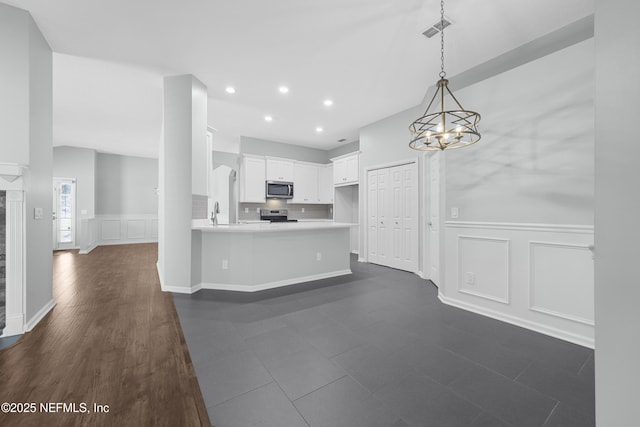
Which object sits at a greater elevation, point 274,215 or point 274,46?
point 274,46

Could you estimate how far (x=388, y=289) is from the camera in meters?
3.77

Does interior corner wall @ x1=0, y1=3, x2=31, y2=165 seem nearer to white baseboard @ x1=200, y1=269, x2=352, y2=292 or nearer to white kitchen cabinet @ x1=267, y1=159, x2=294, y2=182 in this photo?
white baseboard @ x1=200, y1=269, x2=352, y2=292

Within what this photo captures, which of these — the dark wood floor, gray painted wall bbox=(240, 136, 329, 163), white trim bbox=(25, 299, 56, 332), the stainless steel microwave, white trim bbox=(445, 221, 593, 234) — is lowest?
the dark wood floor

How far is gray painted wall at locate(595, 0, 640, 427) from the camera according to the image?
0.68 meters

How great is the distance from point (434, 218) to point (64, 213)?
9.99 m

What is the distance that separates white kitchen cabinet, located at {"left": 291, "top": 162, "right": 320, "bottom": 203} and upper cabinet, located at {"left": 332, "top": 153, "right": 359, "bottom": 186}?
2.81 ft

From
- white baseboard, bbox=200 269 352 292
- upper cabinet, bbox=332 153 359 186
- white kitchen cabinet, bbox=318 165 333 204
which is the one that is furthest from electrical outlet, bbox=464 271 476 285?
white kitchen cabinet, bbox=318 165 333 204

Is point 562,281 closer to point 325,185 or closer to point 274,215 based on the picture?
point 325,185

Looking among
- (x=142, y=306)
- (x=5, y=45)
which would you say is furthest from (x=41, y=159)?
(x=142, y=306)

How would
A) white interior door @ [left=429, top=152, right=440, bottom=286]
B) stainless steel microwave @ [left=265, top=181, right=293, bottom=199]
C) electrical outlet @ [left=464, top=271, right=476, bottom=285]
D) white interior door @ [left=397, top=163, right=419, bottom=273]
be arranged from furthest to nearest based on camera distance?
1. stainless steel microwave @ [left=265, top=181, right=293, bottom=199]
2. white interior door @ [left=397, top=163, right=419, bottom=273]
3. white interior door @ [left=429, top=152, right=440, bottom=286]
4. electrical outlet @ [left=464, top=271, right=476, bottom=285]

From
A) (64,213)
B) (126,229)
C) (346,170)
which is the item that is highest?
(346,170)

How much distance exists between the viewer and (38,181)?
2.66m

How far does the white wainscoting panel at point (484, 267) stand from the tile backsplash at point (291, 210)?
4833mm

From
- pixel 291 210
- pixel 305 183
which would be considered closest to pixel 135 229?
pixel 291 210
